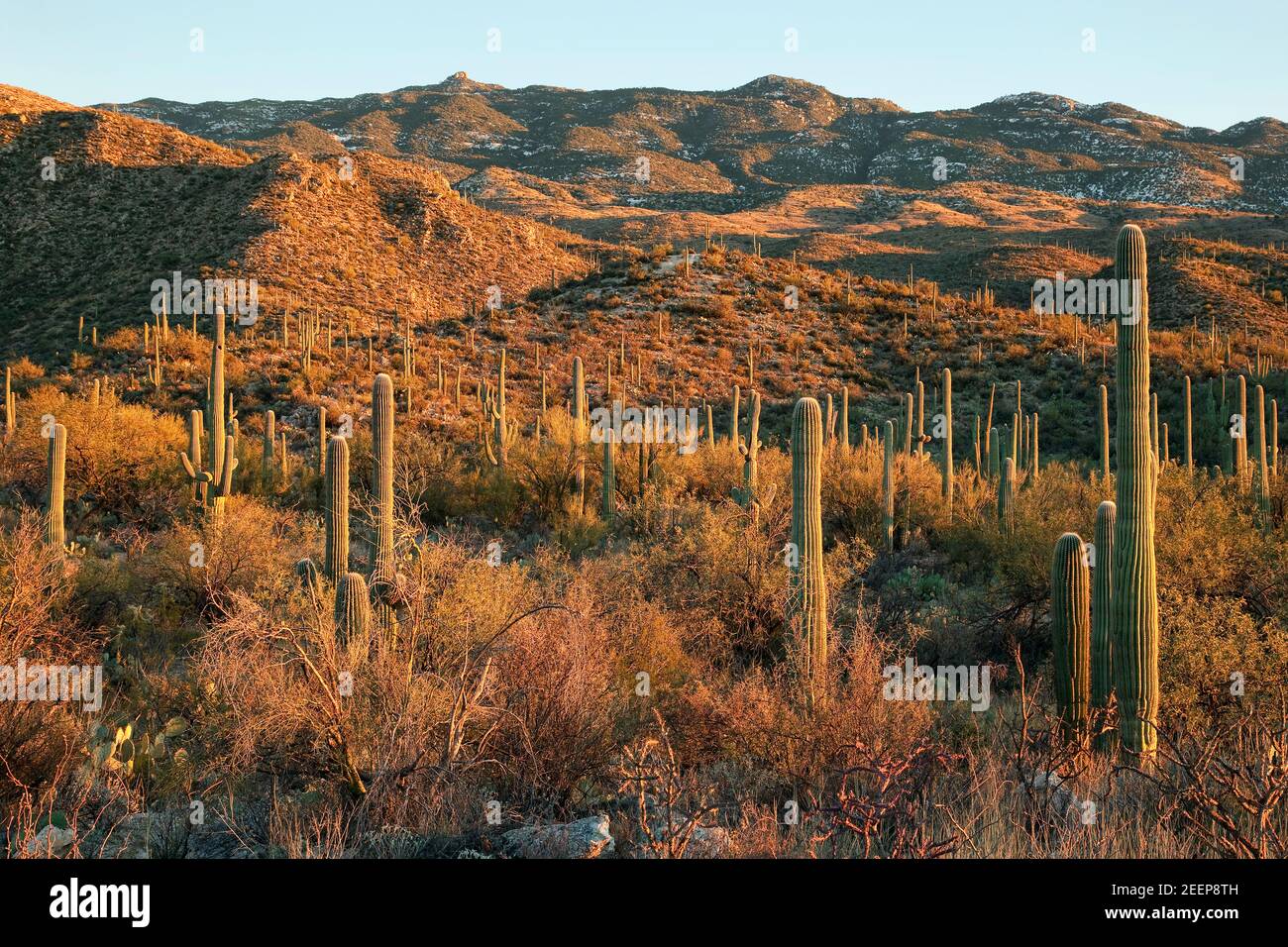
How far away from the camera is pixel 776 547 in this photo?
11945 mm

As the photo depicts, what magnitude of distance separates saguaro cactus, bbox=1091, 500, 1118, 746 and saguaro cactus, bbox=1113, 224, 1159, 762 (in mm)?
106

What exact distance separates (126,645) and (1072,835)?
9.53 meters

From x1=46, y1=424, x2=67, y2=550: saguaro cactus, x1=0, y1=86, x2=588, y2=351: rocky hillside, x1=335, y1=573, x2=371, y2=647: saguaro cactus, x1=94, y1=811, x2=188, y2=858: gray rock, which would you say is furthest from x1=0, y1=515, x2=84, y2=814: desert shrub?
x1=0, y1=86, x2=588, y2=351: rocky hillside

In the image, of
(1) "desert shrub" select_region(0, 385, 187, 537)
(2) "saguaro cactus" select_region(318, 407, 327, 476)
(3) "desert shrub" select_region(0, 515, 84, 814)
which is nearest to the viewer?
(3) "desert shrub" select_region(0, 515, 84, 814)

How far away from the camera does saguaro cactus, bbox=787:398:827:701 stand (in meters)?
8.53

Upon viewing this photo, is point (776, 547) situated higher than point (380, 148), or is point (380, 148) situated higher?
point (380, 148)

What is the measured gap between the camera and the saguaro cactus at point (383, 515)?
8141 millimetres

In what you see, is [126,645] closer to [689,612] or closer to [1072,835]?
[689,612]

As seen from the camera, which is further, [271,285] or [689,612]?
[271,285]

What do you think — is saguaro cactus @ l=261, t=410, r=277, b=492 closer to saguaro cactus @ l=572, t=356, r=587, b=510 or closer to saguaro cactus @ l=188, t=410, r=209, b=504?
saguaro cactus @ l=188, t=410, r=209, b=504

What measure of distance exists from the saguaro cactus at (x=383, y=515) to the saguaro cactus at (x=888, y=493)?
940 centimetres

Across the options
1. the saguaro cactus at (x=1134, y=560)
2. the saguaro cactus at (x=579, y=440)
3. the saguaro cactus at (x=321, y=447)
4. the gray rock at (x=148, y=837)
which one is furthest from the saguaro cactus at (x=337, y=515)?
the saguaro cactus at (x=321, y=447)

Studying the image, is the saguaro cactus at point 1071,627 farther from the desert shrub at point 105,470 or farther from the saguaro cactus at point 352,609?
the desert shrub at point 105,470

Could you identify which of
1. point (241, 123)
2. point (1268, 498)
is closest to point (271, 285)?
point (1268, 498)
